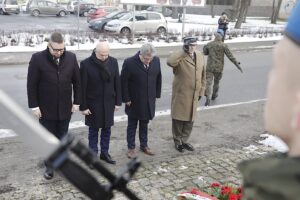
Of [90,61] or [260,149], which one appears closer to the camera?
[90,61]

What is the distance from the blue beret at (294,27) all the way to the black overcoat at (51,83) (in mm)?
4357

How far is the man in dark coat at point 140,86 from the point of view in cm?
585

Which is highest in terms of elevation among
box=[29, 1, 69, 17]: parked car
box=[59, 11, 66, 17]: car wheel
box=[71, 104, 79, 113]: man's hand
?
box=[71, 104, 79, 113]: man's hand

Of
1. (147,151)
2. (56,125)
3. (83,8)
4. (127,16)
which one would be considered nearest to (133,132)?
(147,151)

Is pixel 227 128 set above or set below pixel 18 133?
below

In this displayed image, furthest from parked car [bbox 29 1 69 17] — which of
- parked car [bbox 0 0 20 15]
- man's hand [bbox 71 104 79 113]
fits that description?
man's hand [bbox 71 104 79 113]

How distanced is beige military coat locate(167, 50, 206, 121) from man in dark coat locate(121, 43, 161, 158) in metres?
0.32

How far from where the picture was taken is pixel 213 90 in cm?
990

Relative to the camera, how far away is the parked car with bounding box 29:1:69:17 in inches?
1362

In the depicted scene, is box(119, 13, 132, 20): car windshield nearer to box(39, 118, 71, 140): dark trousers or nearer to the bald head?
the bald head

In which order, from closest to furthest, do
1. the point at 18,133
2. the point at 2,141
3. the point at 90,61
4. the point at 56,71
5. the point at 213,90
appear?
the point at 18,133 < the point at 56,71 < the point at 90,61 < the point at 2,141 < the point at 213,90

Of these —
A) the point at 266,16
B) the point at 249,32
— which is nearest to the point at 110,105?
the point at 249,32

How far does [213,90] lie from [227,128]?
2215 mm

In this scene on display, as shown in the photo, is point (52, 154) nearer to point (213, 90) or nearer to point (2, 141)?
point (2, 141)
